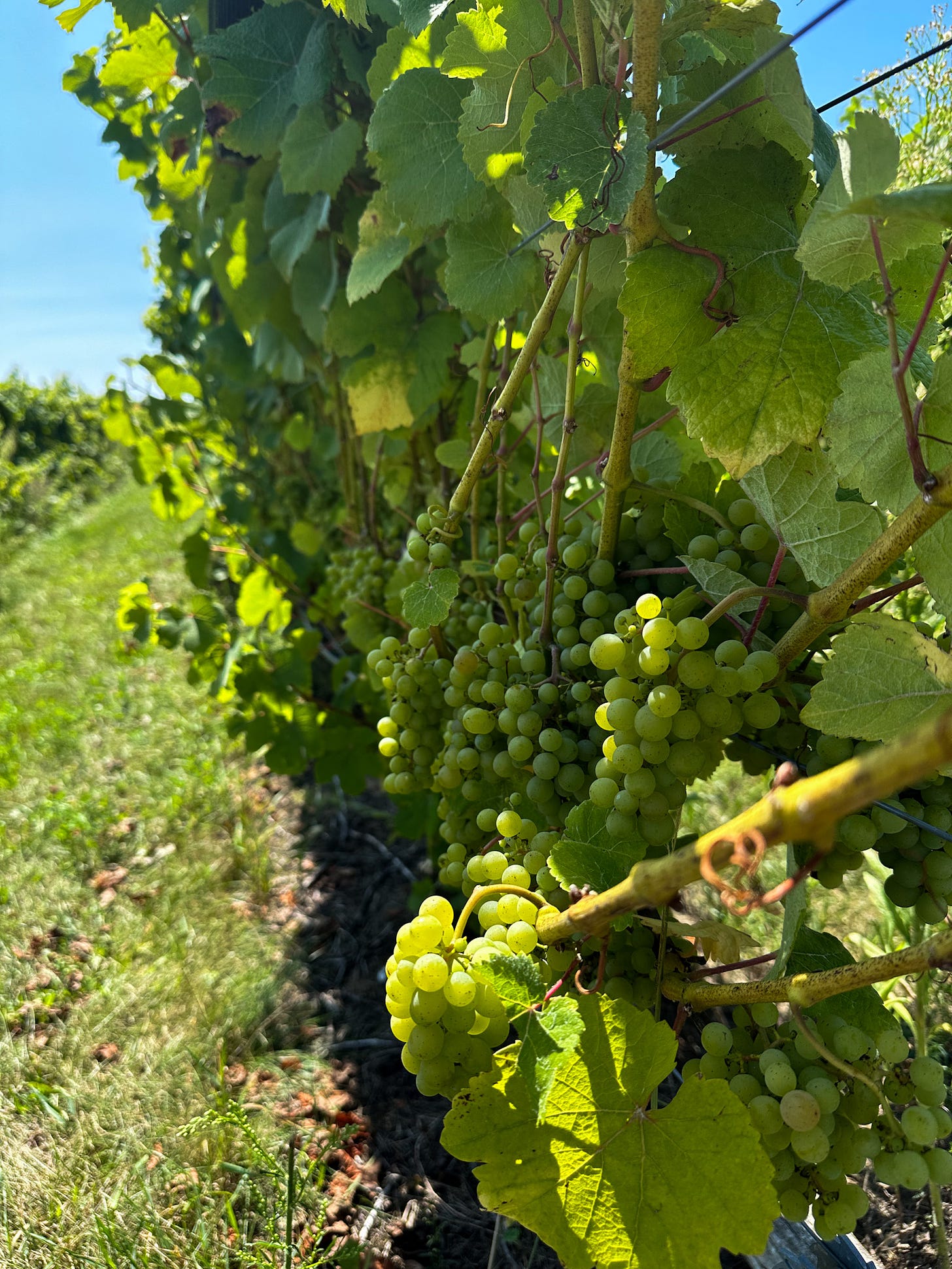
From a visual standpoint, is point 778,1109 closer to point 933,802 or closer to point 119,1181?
point 933,802

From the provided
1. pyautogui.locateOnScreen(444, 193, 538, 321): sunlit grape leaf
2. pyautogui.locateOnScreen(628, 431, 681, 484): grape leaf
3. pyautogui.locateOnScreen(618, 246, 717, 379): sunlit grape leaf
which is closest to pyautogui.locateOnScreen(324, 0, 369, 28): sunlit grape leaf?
pyautogui.locateOnScreen(444, 193, 538, 321): sunlit grape leaf

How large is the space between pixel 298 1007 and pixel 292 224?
6.68 feet

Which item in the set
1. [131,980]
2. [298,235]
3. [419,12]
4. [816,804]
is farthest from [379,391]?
[131,980]

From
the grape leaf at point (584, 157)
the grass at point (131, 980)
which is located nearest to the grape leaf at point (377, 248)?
the grape leaf at point (584, 157)

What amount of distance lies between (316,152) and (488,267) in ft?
2.38

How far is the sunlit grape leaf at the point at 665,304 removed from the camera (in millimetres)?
687

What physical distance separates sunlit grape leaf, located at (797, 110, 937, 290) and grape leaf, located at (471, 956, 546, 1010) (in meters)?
0.62

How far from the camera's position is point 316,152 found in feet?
4.88

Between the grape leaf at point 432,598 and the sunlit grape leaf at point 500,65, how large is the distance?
0.49m

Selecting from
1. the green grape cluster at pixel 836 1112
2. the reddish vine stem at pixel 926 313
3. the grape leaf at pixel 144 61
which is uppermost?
the grape leaf at pixel 144 61

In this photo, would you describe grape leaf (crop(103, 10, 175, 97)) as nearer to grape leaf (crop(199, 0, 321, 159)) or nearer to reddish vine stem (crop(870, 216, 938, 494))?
grape leaf (crop(199, 0, 321, 159))

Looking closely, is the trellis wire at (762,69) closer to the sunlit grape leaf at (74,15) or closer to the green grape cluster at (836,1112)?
the green grape cluster at (836,1112)

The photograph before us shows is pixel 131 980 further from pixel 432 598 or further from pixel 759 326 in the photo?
pixel 759 326

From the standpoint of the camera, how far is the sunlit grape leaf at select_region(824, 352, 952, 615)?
604 millimetres
